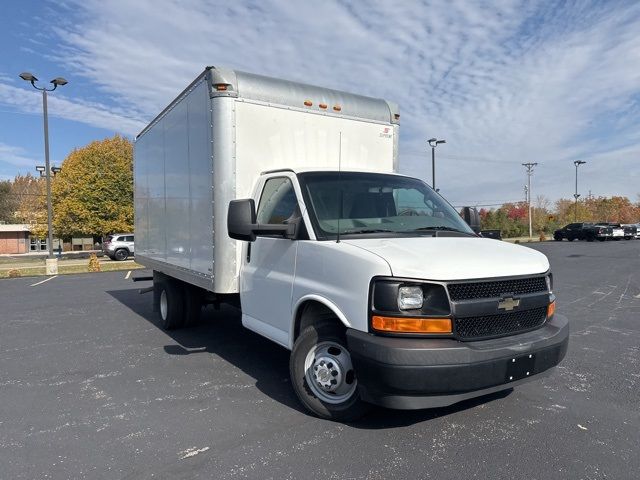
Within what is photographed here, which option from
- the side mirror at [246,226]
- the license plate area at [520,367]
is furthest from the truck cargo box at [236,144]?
the license plate area at [520,367]

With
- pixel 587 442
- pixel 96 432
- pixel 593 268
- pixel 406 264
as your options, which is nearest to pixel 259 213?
pixel 406 264

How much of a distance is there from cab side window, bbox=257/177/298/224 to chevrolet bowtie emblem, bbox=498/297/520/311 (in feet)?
6.26

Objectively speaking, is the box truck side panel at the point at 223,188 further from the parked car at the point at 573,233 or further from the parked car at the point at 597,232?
the parked car at the point at 573,233

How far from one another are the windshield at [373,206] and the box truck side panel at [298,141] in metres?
0.44

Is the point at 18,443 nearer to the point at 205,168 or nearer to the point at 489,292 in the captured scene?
the point at 205,168

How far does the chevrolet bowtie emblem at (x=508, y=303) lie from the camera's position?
3391mm

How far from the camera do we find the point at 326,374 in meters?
3.78

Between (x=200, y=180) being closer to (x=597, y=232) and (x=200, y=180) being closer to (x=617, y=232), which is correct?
(x=597, y=232)

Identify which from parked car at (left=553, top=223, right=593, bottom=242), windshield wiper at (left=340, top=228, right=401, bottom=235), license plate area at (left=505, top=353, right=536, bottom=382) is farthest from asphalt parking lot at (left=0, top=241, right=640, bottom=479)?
parked car at (left=553, top=223, right=593, bottom=242)

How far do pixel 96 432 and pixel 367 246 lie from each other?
8.53 feet

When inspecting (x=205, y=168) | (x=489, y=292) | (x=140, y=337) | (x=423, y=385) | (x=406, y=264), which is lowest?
(x=140, y=337)

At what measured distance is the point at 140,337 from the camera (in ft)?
23.2

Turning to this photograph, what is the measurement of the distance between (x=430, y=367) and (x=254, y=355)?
327cm

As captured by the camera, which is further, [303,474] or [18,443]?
[18,443]
